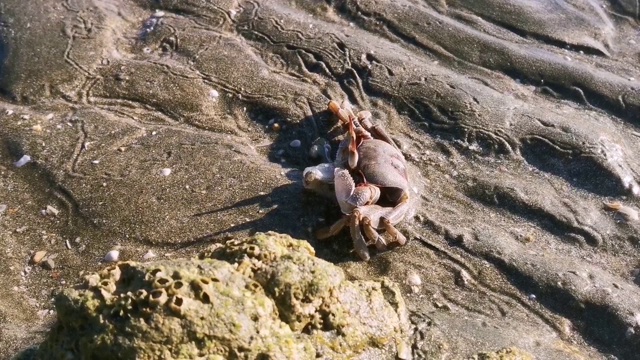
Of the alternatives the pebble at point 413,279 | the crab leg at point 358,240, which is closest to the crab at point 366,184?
the crab leg at point 358,240

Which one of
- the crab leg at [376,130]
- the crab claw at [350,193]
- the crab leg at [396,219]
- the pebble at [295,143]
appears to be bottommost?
the pebble at [295,143]

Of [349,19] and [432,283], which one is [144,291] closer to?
[432,283]

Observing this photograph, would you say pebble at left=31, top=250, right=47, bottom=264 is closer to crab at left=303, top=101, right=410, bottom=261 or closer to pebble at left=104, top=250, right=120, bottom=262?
pebble at left=104, top=250, right=120, bottom=262

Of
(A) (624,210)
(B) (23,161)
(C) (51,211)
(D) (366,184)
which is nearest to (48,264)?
(C) (51,211)

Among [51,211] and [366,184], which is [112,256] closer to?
[51,211]

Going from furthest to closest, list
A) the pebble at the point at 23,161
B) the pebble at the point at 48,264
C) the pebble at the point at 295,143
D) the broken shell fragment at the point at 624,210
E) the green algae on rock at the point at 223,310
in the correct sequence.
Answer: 1. the pebble at the point at 295,143
2. the broken shell fragment at the point at 624,210
3. the pebble at the point at 23,161
4. the pebble at the point at 48,264
5. the green algae on rock at the point at 223,310

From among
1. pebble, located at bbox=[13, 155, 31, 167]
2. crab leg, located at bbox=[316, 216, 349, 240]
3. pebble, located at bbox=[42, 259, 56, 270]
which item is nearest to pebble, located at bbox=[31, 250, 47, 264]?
pebble, located at bbox=[42, 259, 56, 270]

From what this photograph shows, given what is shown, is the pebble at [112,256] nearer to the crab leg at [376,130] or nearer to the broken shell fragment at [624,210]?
the crab leg at [376,130]
